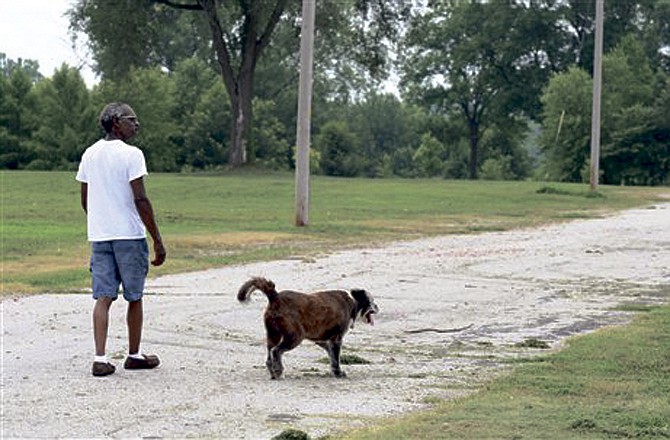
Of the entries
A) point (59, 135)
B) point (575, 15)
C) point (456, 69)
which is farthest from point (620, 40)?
point (59, 135)

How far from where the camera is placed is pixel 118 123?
1018 cm

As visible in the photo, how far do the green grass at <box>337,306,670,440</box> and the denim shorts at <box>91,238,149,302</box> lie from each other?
2.71m

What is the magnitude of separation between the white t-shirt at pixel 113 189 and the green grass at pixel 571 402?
2894mm

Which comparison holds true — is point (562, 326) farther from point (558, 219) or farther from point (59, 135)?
point (59, 135)

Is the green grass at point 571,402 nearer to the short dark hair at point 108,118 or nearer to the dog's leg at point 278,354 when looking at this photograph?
the dog's leg at point 278,354

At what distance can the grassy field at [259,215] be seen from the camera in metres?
20.0

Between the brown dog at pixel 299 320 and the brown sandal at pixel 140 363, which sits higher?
the brown dog at pixel 299 320

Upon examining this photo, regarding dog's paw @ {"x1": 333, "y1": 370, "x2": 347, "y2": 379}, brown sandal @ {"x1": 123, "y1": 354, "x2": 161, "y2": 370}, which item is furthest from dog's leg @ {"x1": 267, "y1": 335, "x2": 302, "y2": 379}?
brown sandal @ {"x1": 123, "y1": 354, "x2": 161, "y2": 370}

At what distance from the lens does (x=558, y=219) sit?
102 ft

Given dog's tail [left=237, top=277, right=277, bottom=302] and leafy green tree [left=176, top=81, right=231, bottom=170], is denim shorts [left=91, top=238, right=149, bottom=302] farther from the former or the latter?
leafy green tree [left=176, top=81, right=231, bottom=170]

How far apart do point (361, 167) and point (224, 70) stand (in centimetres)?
3558

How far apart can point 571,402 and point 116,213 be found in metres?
3.69

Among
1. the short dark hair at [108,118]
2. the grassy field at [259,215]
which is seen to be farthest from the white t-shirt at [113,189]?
the grassy field at [259,215]

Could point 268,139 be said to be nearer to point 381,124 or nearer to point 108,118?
point 381,124
